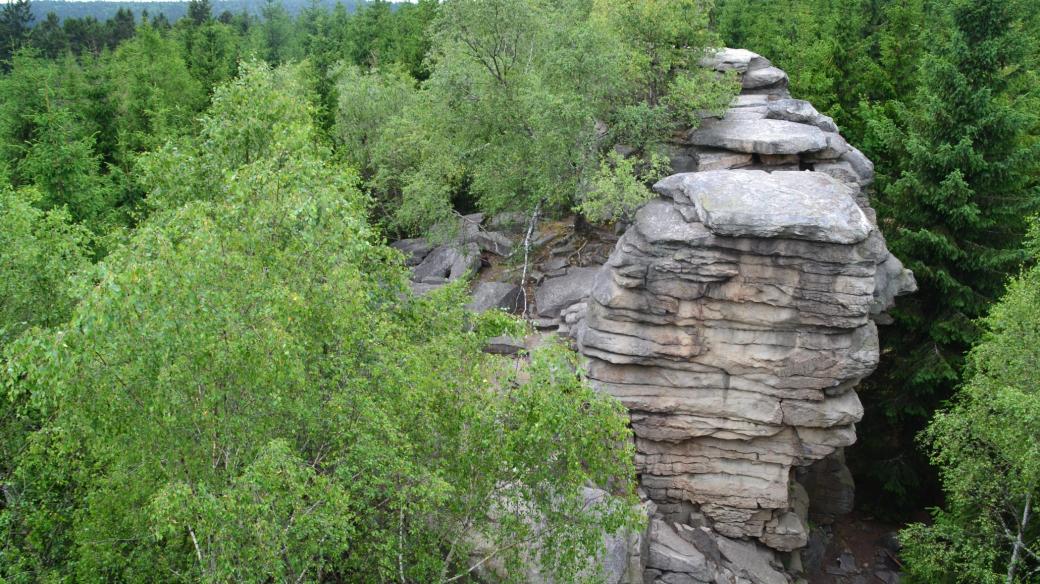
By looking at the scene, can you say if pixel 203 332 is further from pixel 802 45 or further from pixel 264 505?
pixel 802 45

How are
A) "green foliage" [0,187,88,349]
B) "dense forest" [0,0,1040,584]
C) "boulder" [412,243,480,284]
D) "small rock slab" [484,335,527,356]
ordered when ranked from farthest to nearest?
"boulder" [412,243,480,284], "small rock slab" [484,335,527,356], "green foliage" [0,187,88,349], "dense forest" [0,0,1040,584]

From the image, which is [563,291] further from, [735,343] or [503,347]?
[735,343]

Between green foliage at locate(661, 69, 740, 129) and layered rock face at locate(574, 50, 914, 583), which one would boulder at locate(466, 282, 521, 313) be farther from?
green foliage at locate(661, 69, 740, 129)

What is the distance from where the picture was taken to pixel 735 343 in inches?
831

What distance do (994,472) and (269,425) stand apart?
53.9 ft

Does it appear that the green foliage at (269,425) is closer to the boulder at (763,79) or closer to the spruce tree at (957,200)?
the spruce tree at (957,200)

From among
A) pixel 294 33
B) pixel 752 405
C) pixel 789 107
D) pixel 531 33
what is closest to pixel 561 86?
pixel 531 33

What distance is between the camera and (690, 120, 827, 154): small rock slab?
967 inches

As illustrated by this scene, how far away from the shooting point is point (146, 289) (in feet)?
34.0

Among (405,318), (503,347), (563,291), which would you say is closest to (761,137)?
(563,291)

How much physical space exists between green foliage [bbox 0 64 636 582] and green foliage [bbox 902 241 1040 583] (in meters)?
9.21

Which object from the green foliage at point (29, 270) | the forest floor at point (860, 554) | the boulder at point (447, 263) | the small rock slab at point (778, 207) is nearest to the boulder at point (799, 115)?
the small rock slab at point (778, 207)

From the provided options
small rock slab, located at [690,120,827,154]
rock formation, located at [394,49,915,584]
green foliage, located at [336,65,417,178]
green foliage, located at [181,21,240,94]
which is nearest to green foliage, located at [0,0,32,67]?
green foliage, located at [181,21,240,94]

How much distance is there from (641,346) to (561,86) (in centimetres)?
965
